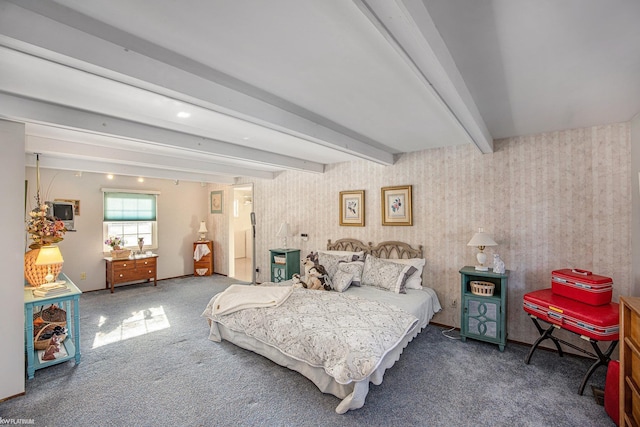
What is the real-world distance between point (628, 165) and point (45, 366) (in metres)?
6.13

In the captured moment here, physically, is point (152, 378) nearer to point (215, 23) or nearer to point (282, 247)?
point (215, 23)

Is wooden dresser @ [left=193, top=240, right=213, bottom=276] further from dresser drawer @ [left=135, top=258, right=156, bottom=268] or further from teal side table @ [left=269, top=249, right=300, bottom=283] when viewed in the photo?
teal side table @ [left=269, top=249, right=300, bottom=283]

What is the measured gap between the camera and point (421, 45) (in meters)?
1.26

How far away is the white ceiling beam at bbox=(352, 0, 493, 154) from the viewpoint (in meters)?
1.03

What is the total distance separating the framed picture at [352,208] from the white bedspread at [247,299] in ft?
5.70

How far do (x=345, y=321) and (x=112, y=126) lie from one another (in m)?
2.84

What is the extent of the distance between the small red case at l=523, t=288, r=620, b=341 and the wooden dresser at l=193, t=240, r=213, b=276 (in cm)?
661

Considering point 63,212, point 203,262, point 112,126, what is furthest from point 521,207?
point 63,212

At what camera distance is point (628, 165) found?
2.78 m

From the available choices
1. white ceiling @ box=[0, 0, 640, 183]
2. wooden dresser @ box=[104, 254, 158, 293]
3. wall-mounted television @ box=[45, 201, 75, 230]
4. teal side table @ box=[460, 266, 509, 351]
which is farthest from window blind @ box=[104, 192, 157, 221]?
teal side table @ box=[460, 266, 509, 351]

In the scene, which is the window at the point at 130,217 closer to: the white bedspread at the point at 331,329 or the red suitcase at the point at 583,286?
the white bedspread at the point at 331,329

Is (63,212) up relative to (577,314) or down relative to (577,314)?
up

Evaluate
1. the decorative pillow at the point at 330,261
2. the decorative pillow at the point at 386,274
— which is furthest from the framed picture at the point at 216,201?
the decorative pillow at the point at 386,274

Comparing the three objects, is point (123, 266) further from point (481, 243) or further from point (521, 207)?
point (521, 207)
